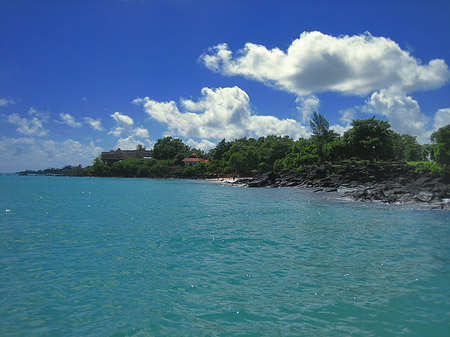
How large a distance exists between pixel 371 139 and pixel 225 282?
74.9 meters

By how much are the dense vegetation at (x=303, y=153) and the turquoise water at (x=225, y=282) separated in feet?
101

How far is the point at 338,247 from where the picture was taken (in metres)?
13.5

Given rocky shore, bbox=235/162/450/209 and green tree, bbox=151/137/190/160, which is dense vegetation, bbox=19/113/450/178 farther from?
rocky shore, bbox=235/162/450/209

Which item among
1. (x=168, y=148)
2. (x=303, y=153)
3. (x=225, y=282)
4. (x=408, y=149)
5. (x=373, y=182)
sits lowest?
(x=225, y=282)

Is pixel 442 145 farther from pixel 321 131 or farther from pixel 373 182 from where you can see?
pixel 321 131

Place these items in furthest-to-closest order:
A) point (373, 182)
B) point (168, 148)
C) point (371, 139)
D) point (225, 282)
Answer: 1. point (168, 148)
2. point (371, 139)
3. point (373, 182)
4. point (225, 282)

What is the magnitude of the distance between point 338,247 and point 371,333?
7560 millimetres

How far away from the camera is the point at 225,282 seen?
916 cm

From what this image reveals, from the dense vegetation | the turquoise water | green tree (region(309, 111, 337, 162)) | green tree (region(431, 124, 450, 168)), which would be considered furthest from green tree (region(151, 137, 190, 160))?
the turquoise water

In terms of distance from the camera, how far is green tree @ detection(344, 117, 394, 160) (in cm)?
7438

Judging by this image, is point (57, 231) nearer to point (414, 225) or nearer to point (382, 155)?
point (414, 225)

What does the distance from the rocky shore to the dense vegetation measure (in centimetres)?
373

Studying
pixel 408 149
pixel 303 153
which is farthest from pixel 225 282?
pixel 408 149

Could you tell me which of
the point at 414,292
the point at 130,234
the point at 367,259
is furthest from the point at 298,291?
the point at 130,234
